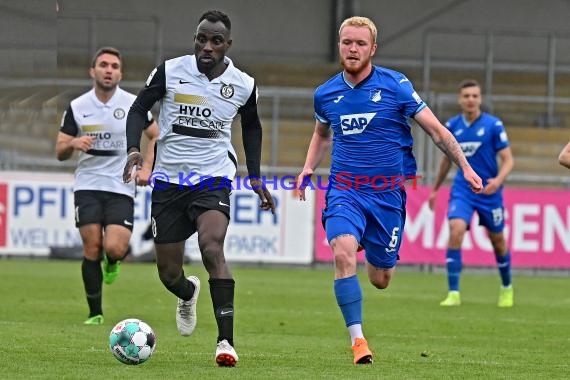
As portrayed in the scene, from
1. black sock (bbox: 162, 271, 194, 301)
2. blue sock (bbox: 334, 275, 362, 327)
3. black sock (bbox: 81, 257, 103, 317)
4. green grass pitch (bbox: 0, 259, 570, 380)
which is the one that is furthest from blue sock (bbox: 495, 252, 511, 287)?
blue sock (bbox: 334, 275, 362, 327)

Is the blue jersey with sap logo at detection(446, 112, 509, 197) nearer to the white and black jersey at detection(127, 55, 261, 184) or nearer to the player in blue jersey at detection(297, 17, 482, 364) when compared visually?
the player in blue jersey at detection(297, 17, 482, 364)

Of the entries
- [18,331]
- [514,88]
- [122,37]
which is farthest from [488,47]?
[18,331]

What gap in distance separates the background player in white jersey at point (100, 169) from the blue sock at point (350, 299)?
3753 mm

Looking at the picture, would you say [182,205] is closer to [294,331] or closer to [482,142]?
[294,331]

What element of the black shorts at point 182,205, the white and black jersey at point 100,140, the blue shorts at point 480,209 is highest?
the white and black jersey at point 100,140

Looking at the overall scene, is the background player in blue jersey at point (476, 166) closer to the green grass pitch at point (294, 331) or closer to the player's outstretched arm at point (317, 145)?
the green grass pitch at point (294, 331)

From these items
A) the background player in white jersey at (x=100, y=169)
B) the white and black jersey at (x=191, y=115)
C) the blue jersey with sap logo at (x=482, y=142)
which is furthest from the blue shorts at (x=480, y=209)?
the white and black jersey at (x=191, y=115)

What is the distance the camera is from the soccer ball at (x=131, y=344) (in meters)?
8.32

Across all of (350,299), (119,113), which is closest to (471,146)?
(119,113)

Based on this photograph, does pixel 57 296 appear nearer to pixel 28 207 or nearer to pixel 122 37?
pixel 28 207

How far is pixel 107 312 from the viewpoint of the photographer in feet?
43.3

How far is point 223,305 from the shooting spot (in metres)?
8.55

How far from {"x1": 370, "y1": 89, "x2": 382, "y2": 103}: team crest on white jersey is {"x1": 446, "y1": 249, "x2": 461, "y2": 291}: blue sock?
21.1ft

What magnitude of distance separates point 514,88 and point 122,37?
8836 mm
